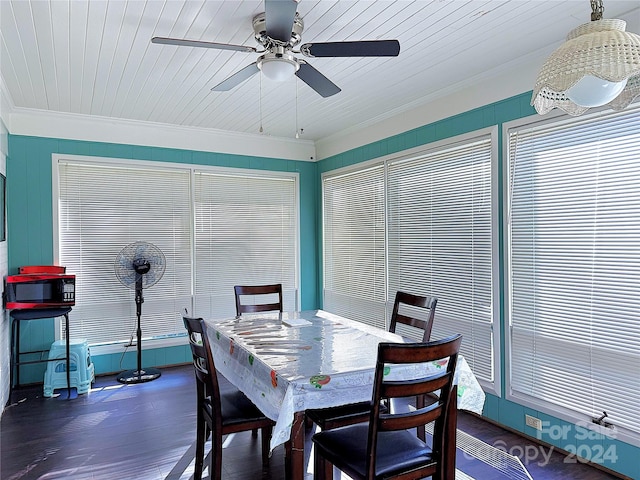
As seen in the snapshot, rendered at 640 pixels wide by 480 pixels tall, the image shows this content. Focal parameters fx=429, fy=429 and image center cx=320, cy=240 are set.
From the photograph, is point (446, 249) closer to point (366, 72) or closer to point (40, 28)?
point (366, 72)

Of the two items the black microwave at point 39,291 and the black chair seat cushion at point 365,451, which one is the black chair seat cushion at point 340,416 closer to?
the black chair seat cushion at point 365,451

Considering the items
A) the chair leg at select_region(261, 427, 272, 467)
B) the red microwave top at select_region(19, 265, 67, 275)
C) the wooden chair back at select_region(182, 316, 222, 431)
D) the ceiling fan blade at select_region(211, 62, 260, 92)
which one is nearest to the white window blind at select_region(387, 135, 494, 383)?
the chair leg at select_region(261, 427, 272, 467)

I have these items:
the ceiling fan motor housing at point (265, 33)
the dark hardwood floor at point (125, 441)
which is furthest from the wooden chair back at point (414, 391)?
the ceiling fan motor housing at point (265, 33)

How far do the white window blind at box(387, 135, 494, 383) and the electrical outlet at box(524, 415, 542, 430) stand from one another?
13.6 inches

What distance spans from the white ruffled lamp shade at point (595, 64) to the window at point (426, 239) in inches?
73.4

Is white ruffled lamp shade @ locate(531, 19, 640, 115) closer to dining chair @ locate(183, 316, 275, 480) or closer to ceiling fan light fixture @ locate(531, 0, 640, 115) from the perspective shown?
ceiling fan light fixture @ locate(531, 0, 640, 115)

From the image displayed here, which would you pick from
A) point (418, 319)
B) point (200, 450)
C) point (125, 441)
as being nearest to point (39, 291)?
point (125, 441)

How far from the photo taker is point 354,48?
7.22ft

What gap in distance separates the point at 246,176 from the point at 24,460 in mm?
3488

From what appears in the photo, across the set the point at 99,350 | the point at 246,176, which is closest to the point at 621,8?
the point at 246,176

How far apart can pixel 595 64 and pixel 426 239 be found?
104 inches

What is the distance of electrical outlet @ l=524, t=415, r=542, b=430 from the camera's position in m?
2.89

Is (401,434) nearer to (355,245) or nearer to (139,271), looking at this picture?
(355,245)

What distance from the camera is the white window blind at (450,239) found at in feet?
10.9
